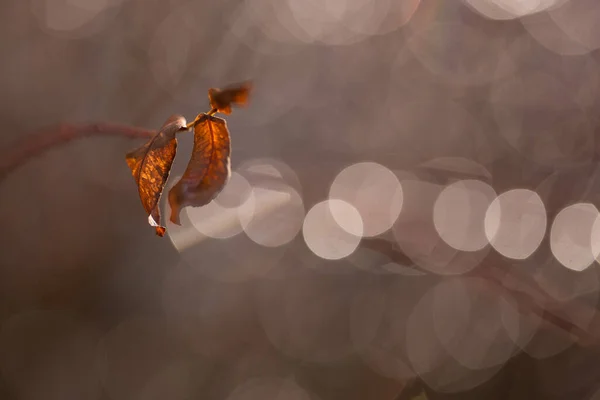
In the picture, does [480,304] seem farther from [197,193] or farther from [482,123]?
[197,193]

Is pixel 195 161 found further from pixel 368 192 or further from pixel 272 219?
pixel 368 192

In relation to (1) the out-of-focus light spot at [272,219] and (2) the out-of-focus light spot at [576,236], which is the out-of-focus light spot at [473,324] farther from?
(1) the out-of-focus light spot at [272,219]

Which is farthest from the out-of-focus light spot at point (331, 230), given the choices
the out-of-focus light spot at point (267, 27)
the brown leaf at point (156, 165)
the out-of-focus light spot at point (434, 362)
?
the brown leaf at point (156, 165)

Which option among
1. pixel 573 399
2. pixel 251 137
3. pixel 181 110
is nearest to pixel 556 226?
pixel 573 399

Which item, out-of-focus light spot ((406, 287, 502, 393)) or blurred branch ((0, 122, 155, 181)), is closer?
blurred branch ((0, 122, 155, 181))

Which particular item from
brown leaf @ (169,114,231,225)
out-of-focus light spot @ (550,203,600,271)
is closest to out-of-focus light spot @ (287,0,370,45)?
out-of-focus light spot @ (550,203,600,271)

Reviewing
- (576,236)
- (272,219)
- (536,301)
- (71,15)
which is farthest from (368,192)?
(71,15)

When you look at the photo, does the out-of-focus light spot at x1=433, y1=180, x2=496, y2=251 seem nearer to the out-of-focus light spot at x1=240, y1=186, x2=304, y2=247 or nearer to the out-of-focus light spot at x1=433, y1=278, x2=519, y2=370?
the out-of-focus light spot at x1=433, y1=278, x2=519, y2=370
